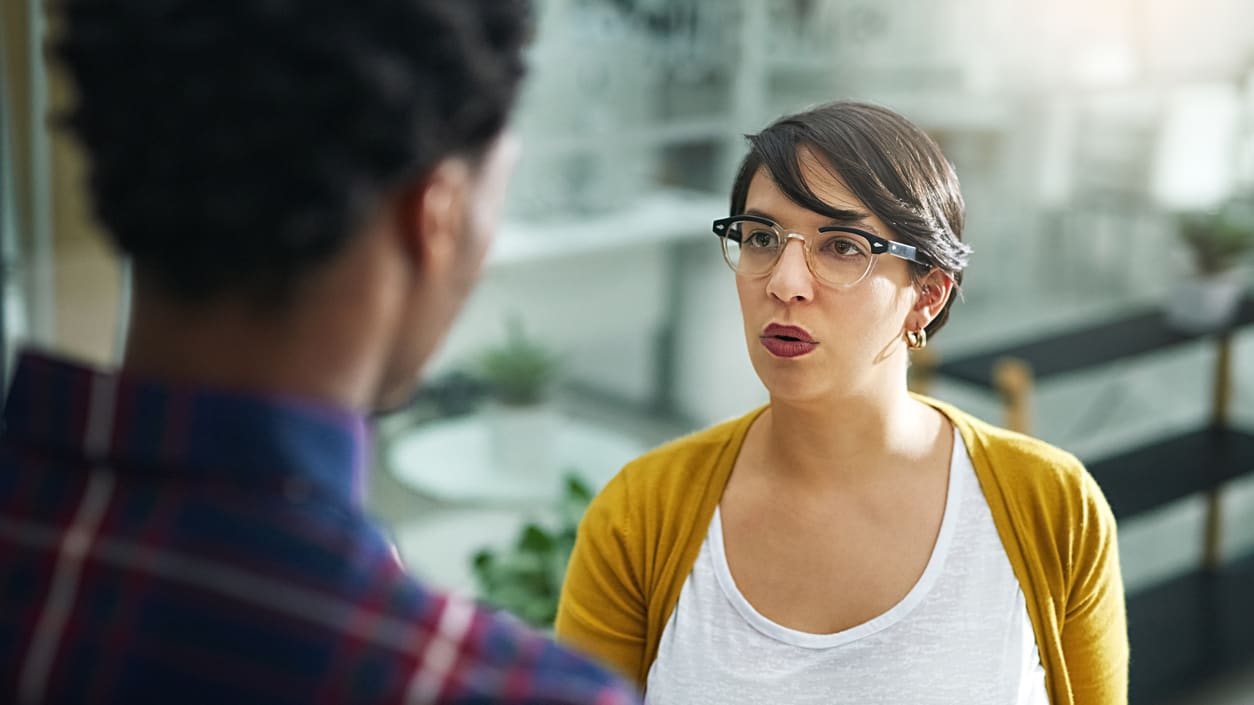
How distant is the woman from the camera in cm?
115

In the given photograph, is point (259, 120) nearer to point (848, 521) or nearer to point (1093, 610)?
point (848, 521)

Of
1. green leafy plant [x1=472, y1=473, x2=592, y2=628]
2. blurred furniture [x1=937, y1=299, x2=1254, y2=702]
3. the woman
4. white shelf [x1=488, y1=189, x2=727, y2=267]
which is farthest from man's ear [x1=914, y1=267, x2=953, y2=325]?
white shelf [x1=488, y1=189, x2=727, y2=267]

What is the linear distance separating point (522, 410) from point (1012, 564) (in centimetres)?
171

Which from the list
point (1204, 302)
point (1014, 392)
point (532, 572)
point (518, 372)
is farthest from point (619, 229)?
point (1204, 302)

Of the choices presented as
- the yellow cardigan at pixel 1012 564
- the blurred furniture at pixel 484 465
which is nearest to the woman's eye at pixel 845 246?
the yellow cardigan at pixel 1012 564

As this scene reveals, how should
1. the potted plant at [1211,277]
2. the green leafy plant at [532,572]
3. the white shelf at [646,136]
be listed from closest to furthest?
1. the green leafy plant at [532,572]
2. the white shelf at [646,136]
3. the potted plant at [1211,277]

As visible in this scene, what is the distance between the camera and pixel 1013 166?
3795mm

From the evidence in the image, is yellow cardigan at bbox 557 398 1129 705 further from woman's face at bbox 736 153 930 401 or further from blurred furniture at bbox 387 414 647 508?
blurred furniture at bbox 387 414 647 508

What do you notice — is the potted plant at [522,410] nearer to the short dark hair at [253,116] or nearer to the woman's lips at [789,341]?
the woman's lips at [789,341]

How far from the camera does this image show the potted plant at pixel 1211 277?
11.0 ft

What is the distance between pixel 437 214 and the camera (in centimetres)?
61

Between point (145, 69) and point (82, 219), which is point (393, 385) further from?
point (82, 219)

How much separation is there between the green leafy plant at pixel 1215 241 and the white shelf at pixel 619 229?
3.94 ft

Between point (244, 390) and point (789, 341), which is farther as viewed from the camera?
point (789, 341)
